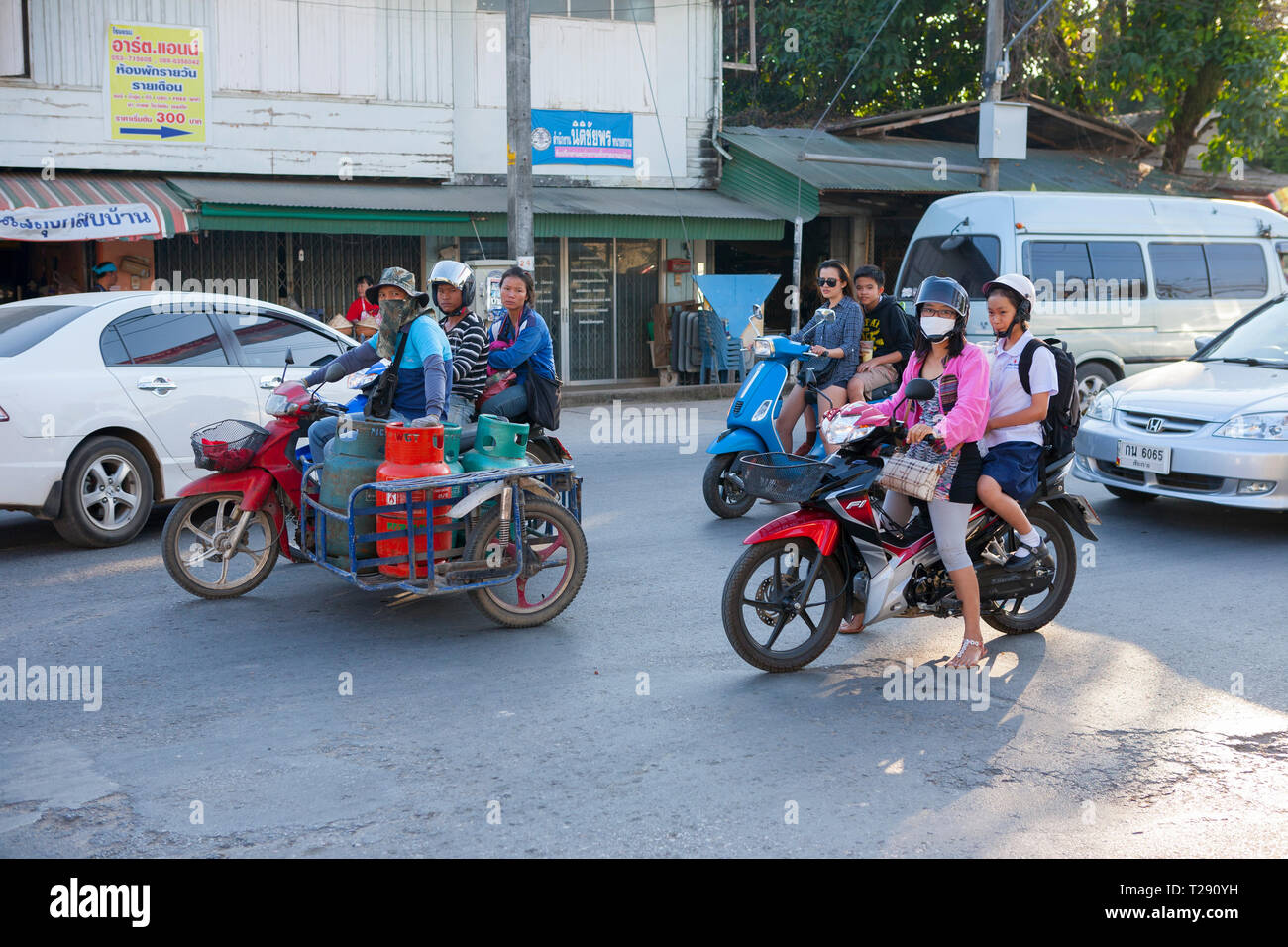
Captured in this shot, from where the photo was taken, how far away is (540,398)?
8.08 meters

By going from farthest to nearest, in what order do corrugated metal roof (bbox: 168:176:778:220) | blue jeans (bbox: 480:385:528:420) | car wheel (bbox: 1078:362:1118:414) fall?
corrugated metal roof (bbox: 168:176:778:220), car wheel (bbox: 1078:362:1118:414), blue jeans (bbox: 480:385:528:420)

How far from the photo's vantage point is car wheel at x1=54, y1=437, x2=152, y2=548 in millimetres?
7754

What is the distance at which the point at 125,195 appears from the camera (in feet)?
46.9

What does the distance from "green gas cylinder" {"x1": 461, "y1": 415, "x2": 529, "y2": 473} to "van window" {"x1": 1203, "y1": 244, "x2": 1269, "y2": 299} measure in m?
10.2

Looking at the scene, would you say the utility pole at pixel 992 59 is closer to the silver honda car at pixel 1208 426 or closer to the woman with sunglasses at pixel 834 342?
the silver honda car at pixel 1208 426

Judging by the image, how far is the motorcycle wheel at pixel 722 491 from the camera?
8.98 m

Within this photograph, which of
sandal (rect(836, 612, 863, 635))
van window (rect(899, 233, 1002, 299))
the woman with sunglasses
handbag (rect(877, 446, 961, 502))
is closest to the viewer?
handbag (rect(877, 446, 961, 502))

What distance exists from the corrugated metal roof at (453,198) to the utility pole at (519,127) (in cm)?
128

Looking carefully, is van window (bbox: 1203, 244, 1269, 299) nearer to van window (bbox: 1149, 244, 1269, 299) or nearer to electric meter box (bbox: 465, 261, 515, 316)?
van window (bbox: 1149, 244, 1269, 299)

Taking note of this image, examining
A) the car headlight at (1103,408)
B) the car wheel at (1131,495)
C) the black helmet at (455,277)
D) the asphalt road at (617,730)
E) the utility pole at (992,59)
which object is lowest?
the asphalt road at (617,730)

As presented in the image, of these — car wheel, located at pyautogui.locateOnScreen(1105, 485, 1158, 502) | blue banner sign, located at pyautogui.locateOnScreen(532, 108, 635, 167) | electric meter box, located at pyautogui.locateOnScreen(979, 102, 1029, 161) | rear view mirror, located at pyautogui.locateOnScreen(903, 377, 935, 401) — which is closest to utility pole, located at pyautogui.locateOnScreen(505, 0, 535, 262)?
blue banner sign, located at pyautogui.locateOnScreen(532, 108, 635, 167)

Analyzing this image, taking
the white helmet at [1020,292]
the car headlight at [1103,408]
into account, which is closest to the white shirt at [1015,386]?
the white helmet at [1020,292]

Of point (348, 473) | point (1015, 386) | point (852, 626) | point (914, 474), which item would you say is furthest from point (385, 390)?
point (1015, 386)

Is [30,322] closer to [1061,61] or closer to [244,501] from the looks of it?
[244,501]
